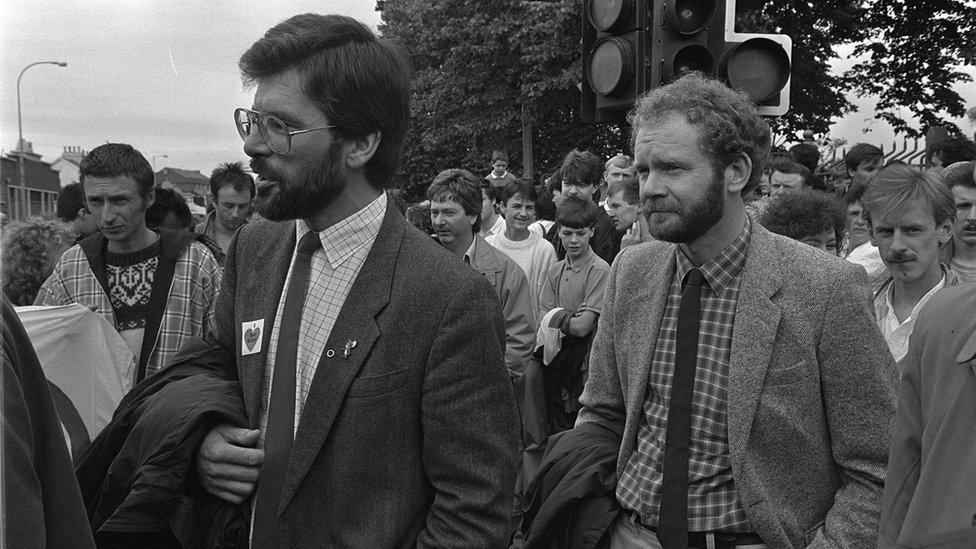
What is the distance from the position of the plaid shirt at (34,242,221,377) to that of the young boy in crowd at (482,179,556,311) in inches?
106

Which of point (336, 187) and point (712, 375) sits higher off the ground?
point (336, 187)

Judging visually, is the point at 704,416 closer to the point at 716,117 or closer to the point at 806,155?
the point at 716,117

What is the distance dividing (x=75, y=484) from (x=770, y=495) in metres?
1.62

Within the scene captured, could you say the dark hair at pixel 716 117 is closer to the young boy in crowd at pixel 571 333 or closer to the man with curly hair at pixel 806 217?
the man with curly hair at pixel 806 217

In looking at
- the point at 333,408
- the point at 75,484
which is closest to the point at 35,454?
the point at 75,484

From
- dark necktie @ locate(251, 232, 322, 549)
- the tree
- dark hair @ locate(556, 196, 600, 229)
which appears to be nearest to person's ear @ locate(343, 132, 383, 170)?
dark necktie @ locate(251, 232, 322, 549)

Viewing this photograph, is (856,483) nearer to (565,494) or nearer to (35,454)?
(565,494)

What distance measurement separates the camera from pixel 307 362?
210 cm

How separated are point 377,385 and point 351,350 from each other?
0.10 metres

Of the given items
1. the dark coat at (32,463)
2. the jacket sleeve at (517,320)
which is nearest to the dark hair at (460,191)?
the jacket sleeve at (517,320)

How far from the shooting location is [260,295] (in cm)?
223

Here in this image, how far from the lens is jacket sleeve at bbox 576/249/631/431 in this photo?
274 centimetres

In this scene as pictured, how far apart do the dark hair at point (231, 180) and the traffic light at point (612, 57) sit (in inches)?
99.9

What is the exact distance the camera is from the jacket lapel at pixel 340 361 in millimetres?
1970
